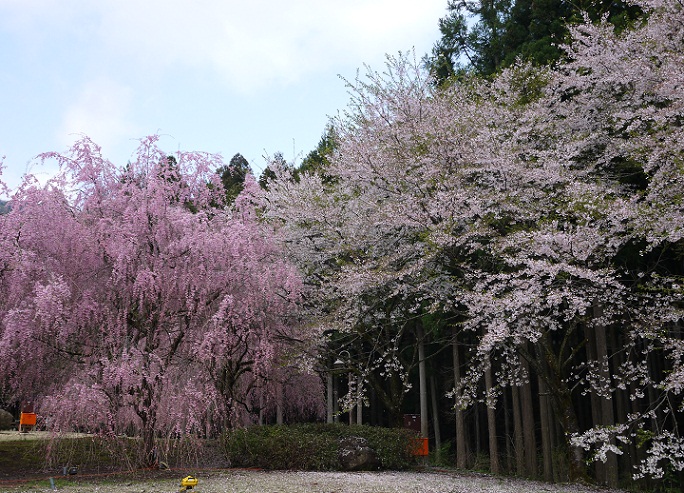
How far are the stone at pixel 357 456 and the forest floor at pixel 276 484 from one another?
45 cm

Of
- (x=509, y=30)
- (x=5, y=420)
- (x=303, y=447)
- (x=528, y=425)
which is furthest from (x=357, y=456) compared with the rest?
(x=5, y=420)

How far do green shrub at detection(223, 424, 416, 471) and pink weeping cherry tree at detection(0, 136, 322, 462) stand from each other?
2.45 feet

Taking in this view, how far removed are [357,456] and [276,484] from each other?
2.64 metres

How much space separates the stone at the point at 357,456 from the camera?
10.3m

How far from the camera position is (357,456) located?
10.4 m

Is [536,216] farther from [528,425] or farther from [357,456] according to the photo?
[357,456]

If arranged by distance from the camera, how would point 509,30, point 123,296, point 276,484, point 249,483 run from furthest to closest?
1. point 509,30
2. point 123,296
3. point 249,483
4. point 276,484

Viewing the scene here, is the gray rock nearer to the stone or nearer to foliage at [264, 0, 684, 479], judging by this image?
foliage at [264, 0, 684, 479]

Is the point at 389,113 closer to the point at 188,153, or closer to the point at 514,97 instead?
the point at 514,97

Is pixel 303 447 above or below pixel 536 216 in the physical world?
below

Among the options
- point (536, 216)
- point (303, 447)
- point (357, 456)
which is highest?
point (536, 216)

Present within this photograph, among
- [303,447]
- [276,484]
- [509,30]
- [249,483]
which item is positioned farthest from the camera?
[509,30]

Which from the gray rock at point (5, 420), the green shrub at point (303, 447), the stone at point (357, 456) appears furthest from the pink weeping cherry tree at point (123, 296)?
the gray rock at point (5, 420)

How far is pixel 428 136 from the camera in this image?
11141 mm
